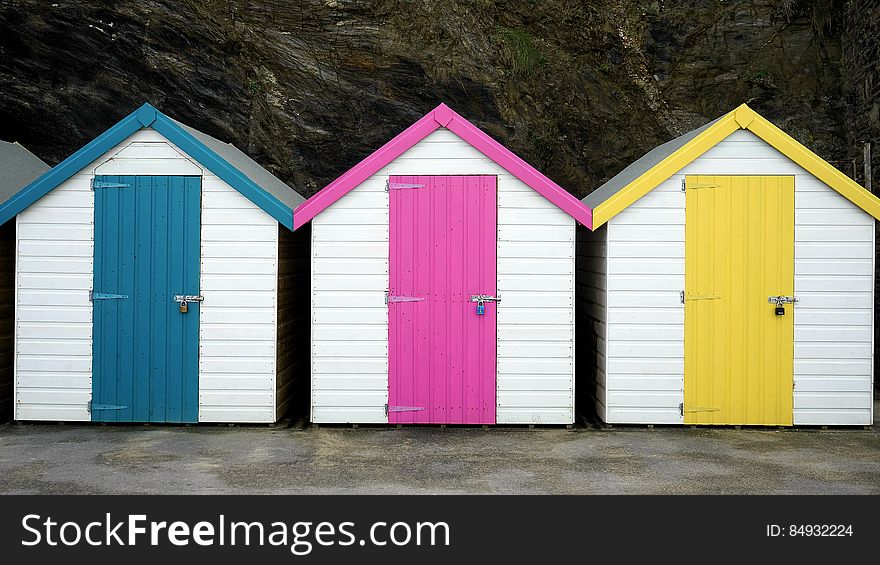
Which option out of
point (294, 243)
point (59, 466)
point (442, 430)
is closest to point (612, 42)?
point (294, 243)

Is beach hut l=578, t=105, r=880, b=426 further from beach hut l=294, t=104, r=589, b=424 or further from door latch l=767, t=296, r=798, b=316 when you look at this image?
beach hut l=294, t=104, r=589, b=424

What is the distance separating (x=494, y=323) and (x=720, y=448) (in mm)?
2334

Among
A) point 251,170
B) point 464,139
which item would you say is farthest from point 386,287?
point 251,170

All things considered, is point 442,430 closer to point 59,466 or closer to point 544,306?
point 544,306

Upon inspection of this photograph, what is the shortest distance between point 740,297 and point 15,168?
778 cm

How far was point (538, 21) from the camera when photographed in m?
15.2

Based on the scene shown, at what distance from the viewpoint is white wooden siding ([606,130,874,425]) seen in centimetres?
847

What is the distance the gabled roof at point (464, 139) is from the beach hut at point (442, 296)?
0.19 feet

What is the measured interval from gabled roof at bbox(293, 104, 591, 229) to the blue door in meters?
1.24

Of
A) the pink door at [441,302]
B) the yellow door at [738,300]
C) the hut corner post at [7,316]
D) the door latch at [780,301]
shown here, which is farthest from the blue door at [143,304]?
the door latch at [780,301]

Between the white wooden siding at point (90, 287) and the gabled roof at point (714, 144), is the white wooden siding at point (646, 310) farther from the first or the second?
the white wooden siding at point (90, 287)

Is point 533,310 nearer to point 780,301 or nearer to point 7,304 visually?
point 780,301

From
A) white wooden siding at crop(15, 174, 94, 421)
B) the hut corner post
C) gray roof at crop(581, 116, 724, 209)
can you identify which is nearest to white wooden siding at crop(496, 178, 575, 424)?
gray roof at crop(581, 116, 724, 209)

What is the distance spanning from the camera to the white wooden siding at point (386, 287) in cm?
848
